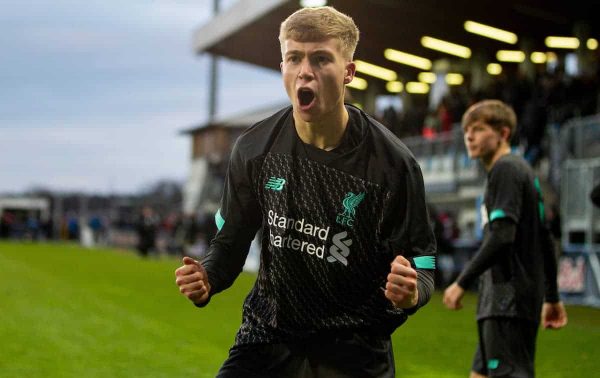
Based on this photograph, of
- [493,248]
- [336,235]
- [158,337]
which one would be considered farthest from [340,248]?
[158,337]

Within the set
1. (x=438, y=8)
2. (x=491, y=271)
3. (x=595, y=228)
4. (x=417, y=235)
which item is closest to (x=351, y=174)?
(x=417, y=235)

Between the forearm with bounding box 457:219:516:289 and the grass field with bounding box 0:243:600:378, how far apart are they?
3.66 meters

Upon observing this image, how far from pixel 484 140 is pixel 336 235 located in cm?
248

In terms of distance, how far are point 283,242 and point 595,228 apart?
50.7ft

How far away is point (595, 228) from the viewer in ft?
60.4

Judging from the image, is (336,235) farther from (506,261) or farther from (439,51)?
(439,51)

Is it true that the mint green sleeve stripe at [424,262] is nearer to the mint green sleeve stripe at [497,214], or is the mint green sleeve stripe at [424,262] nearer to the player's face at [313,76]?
the player's face at [313,76]

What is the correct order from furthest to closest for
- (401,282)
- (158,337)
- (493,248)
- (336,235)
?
(158,337) < (493,248) < (336,235) < (401,282)

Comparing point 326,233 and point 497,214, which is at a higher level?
point 326,233

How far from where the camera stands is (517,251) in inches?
232

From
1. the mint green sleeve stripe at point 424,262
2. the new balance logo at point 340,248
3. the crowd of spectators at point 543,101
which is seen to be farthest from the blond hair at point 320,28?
the crowd of spectators at point 543,101

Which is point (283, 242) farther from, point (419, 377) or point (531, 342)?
point (419, 377)

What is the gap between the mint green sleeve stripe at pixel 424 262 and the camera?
149 inches

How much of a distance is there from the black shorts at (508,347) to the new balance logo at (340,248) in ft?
7.37
